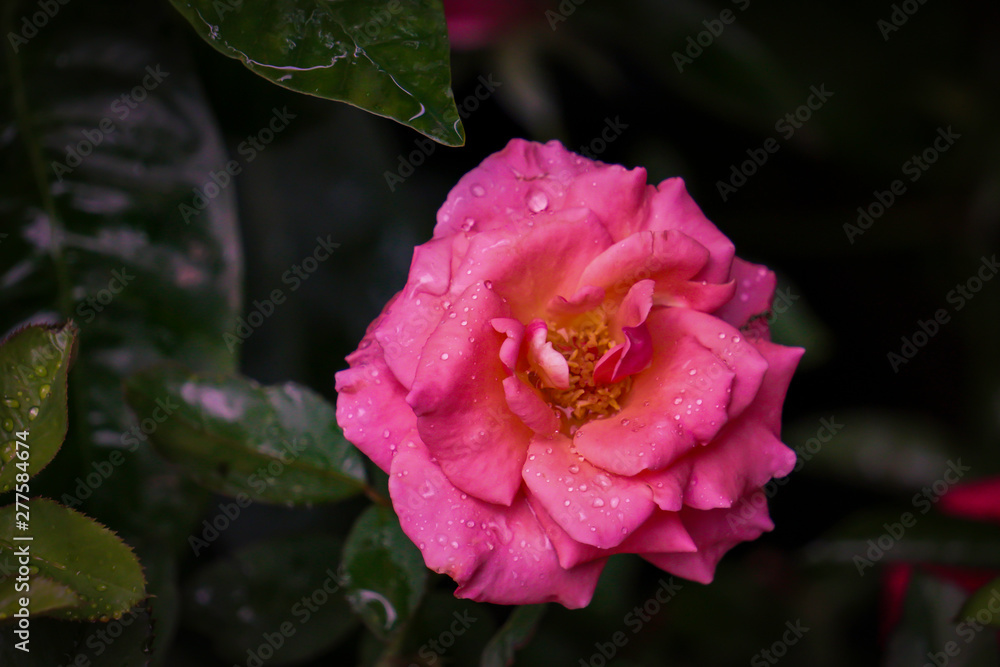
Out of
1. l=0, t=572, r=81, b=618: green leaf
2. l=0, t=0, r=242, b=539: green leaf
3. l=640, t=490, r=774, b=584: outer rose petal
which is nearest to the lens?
l=0, t=572, r=81, b=618: green leaf

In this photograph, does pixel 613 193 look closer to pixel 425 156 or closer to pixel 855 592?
pixel 425 156

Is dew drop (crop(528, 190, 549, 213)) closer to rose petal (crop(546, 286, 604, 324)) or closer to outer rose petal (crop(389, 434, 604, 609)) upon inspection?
rose petal (crop(546, 286, 604, 324))

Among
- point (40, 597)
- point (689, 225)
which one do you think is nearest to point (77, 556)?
point (40, 597)

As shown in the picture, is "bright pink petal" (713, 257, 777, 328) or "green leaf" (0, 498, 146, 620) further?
"bright pink petal" (713, 257, 777, 328)

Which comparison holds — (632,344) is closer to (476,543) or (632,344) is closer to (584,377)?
(584,377)

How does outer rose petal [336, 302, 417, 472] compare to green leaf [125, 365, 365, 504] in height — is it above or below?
above

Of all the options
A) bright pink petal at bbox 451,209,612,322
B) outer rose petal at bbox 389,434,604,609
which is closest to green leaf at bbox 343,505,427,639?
outer rose petal at bbox 389,434,604,609
